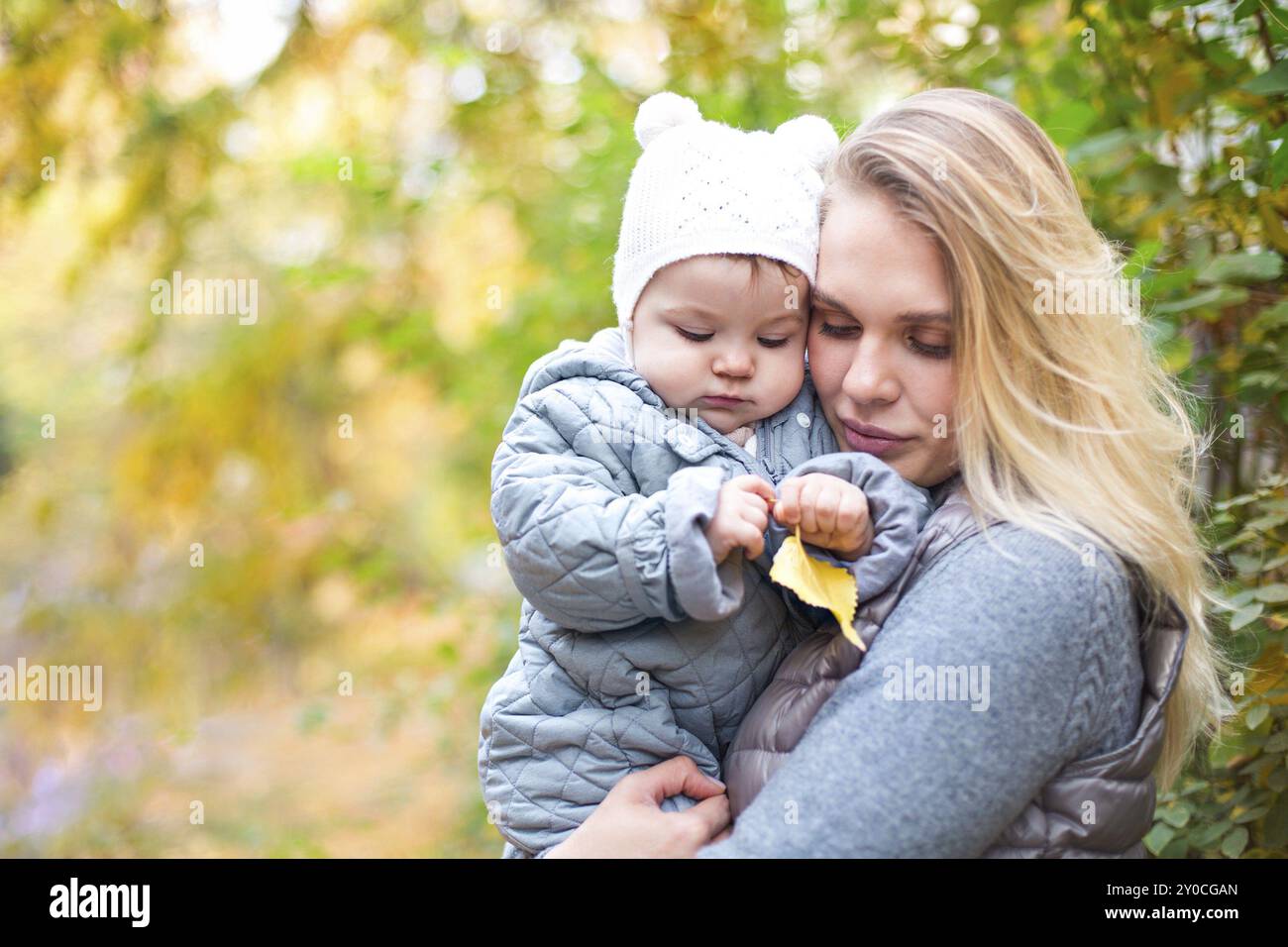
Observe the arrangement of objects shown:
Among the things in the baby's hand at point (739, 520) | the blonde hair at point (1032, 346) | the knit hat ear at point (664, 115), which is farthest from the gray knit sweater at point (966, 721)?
the knit hat ear at point (664, 115)

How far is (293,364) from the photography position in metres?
5.46

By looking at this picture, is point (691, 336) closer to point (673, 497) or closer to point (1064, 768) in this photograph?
point (673, 497)

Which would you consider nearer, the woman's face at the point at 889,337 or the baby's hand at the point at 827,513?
the baby's hand at the point at 827,513

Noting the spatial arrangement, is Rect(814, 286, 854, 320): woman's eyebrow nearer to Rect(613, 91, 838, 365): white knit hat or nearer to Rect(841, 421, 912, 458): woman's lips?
Rect(613, 91, 838, 365): white knit hat

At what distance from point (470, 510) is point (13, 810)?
91.3 inches

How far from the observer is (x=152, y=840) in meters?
5.04

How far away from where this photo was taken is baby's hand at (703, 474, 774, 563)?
150 centimetres

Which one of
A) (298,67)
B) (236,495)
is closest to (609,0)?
(298,67)

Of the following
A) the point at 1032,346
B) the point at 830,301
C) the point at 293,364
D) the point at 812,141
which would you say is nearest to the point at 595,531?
the point at 830,301

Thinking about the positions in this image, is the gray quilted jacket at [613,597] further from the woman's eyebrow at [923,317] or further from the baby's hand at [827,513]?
the woman's eyebrow at [923,317]

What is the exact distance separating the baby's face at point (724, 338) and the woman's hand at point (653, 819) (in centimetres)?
52

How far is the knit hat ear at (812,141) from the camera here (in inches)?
74.1

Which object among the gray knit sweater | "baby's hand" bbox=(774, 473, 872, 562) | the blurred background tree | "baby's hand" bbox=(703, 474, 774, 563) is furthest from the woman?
the blurred background tree
